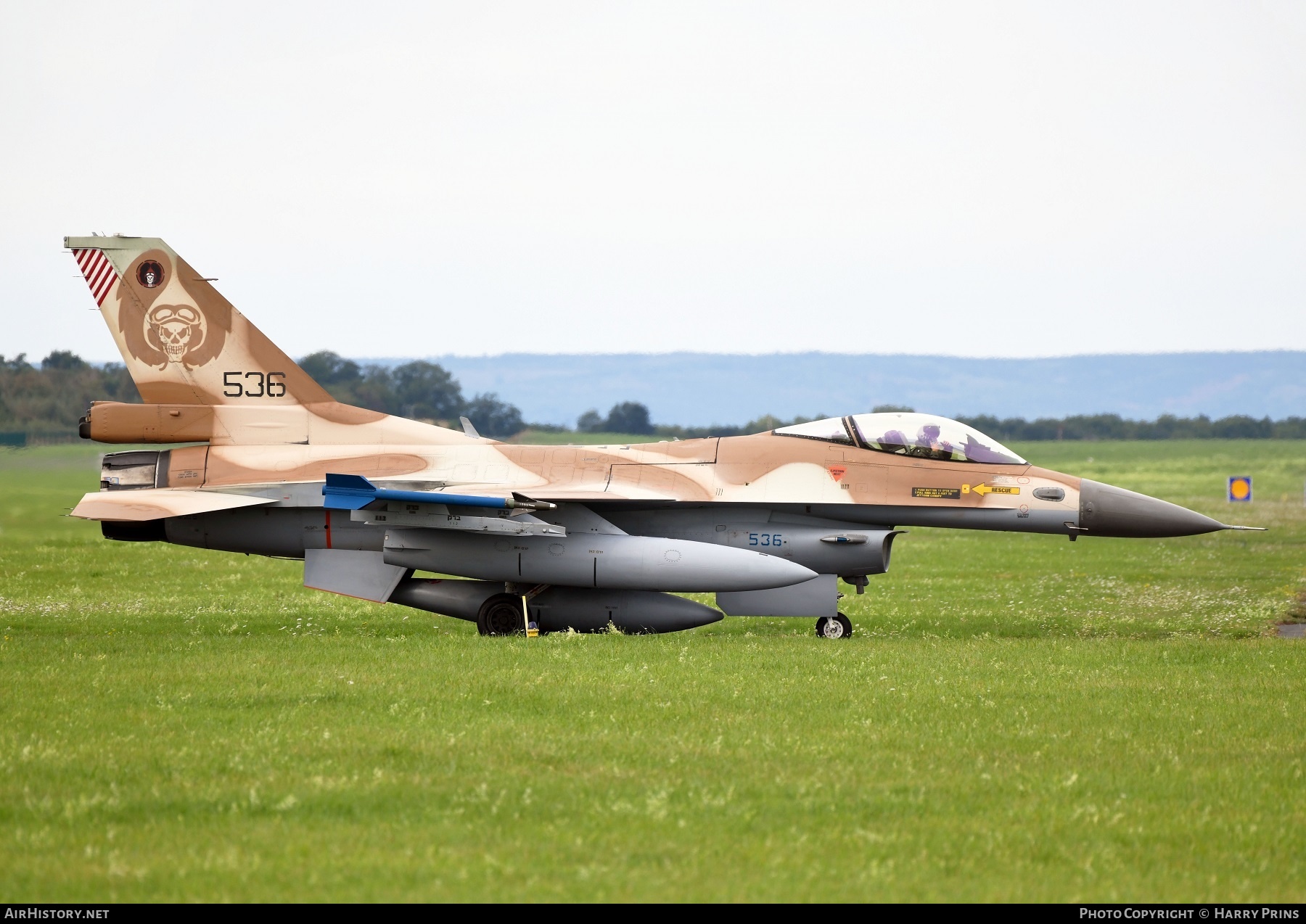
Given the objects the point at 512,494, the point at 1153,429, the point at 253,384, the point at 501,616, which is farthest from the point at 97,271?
the point at 1153,429

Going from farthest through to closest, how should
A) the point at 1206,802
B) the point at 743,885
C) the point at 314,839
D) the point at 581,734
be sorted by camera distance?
the point at 581,734 < the point at 1206,802 < the point at 314,839 < the point at 743,885

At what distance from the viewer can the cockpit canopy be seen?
57.4ft

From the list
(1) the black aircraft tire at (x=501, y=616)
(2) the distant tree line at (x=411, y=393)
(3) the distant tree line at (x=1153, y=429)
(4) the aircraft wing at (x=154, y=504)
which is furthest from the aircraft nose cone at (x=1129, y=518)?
(3) the distant tree line at (x=1153, y=429)

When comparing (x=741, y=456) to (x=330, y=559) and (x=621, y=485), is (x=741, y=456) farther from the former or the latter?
(x=330, y=559)

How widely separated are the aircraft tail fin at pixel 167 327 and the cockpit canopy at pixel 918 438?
765 centimetres

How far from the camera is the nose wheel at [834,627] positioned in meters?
17.4

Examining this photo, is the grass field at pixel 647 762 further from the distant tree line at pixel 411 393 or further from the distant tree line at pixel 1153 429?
the distant tree line at pixel 1153 429

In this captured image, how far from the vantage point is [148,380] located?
59.2 feet

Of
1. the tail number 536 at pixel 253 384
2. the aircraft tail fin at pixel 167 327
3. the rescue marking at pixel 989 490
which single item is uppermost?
the aircraft tail fin at pixel 167 327

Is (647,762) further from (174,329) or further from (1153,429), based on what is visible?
(1153,429)

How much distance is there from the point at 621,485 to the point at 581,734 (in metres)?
7.45

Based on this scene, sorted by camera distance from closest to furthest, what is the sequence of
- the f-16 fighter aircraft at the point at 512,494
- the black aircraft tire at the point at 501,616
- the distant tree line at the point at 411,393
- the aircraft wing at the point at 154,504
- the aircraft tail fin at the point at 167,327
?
the aircraft wing at the point at 154,504 → the f-16 fighter aircraft at the point at 512,494 → the black aircraft tire at the point at 501,616 → the aircraft tail fin at the point at 167,327 → the distant tree line at the point at 411,393

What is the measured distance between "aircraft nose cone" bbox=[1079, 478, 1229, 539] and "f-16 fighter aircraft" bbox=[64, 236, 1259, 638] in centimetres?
3

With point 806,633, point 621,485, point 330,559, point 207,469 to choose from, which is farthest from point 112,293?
point 806,633
